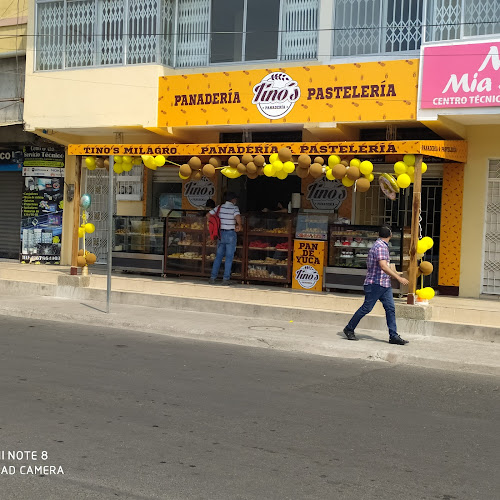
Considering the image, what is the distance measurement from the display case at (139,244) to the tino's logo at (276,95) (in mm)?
3422

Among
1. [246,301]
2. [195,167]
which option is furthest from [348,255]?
[195,167]

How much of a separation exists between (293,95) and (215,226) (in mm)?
3043

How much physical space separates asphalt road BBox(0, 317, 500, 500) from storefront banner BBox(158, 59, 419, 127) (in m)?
6.22

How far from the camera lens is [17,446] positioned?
5.82 metres

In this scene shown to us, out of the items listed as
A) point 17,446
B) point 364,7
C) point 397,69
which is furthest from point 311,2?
point 17,446

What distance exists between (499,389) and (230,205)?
8.14 meters

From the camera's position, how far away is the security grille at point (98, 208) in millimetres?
20547

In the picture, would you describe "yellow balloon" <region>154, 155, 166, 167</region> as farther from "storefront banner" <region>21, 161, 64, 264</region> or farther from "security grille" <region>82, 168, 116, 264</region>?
"storefront banner" <region>21, 161, 64, 264</region>

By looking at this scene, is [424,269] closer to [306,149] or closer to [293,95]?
[306,149]

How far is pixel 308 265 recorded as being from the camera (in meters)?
15.6

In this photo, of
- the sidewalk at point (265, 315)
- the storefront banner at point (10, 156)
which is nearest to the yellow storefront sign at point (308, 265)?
the sidewalk at point (265, 315)

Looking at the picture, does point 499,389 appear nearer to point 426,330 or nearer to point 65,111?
point 426,330

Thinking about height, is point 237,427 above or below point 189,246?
below

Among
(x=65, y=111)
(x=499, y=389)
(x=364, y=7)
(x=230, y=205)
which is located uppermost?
(x=364, y=7)
